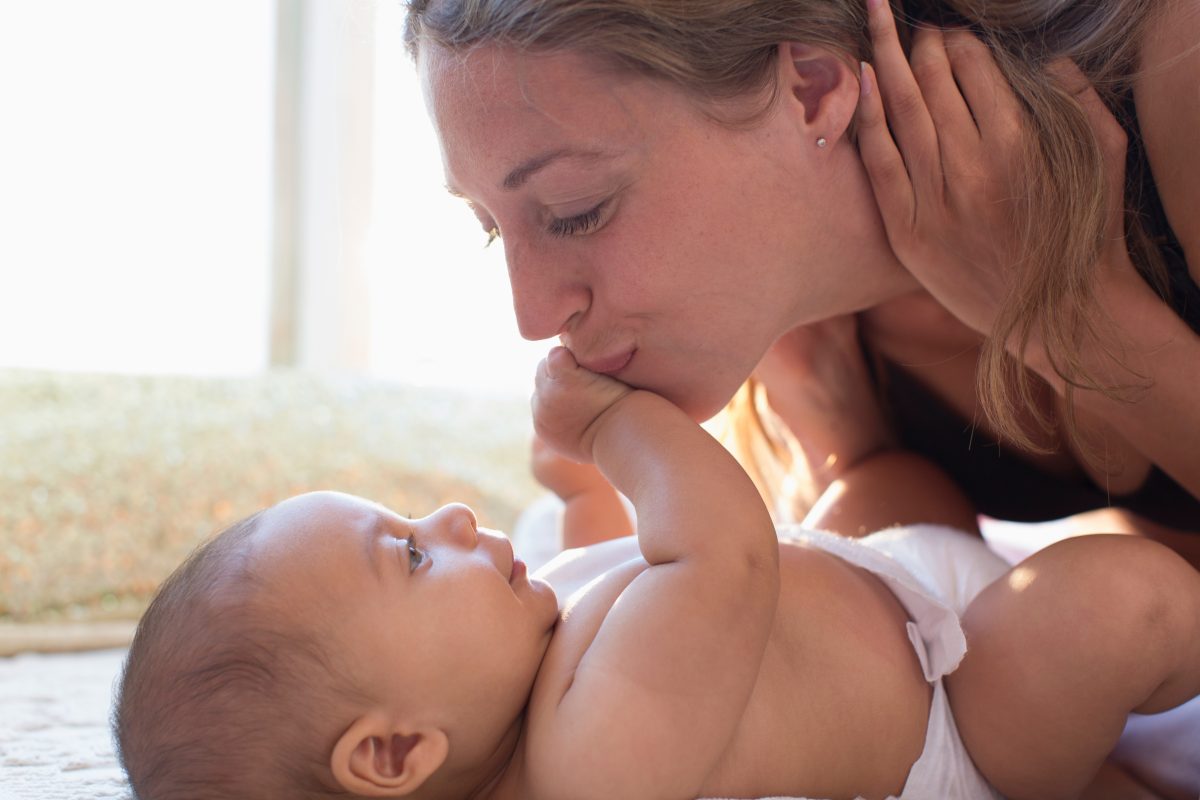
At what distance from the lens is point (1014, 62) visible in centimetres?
118

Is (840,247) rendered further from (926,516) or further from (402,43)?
(402,43)

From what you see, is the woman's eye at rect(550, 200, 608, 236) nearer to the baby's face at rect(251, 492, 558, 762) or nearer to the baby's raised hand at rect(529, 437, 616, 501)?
the baby's face at rect(251, 492, 558, 762)

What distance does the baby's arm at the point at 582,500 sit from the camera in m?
1.53

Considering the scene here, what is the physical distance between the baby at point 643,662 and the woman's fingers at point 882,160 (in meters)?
0.34

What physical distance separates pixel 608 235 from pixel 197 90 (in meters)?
2.87

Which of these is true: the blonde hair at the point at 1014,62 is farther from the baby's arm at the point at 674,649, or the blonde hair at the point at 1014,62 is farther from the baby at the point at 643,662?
the baby's arm at the point at 674,649

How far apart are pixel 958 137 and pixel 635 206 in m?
0.34

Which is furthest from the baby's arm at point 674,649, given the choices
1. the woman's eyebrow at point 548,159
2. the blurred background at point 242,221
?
the blurred background at point 242,221

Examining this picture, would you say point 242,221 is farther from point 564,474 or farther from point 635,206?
point 635,206

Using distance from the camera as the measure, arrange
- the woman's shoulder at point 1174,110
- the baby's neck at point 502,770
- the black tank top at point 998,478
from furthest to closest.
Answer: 1. the black tank top at point 998,478
2. the woman's shoulder at point 1174,110
3. the baby's neck at point 502,770

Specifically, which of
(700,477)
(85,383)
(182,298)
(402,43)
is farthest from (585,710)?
(182,298)

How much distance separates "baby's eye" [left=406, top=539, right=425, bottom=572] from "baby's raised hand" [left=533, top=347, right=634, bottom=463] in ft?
0.78

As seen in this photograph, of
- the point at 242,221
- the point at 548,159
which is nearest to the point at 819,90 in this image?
the point at 548,159

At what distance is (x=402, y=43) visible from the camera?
1.26m
